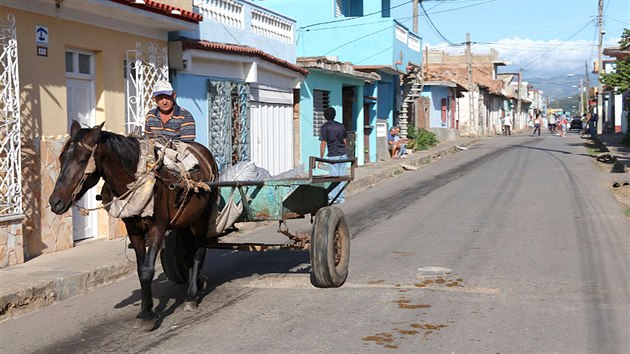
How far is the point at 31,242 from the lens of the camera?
942cm

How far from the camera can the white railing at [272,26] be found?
17.5m

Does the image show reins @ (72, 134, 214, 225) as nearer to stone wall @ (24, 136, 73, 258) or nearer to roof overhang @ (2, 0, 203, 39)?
stone wall @ (24, 136, 73, 258)

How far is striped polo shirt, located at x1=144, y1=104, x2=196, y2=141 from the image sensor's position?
7.10 m

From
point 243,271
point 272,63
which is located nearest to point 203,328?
point 243,271

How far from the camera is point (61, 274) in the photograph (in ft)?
26.8

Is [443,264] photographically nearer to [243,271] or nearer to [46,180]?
[243,271]

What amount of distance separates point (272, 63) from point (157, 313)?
11.1m

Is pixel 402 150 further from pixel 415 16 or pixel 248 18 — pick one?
pixel 248 18

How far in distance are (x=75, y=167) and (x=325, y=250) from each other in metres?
2.62

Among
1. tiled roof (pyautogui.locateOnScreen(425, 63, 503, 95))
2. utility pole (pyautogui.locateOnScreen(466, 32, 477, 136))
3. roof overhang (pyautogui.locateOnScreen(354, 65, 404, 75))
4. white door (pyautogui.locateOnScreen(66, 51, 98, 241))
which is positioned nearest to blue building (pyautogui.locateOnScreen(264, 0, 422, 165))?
roof overhang (pyautogui.locateOnScreen(354, 65, 404, 75))

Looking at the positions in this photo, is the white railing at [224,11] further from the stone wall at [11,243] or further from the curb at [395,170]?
the stone wall at [11,243]

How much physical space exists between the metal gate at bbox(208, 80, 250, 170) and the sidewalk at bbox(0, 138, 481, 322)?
436 centimetres

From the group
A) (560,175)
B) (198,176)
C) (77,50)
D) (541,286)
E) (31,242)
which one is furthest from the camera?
(560,175)

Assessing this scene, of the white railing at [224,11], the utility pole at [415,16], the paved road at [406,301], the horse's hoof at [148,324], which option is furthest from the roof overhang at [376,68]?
the horse's hoof at [148,324]
